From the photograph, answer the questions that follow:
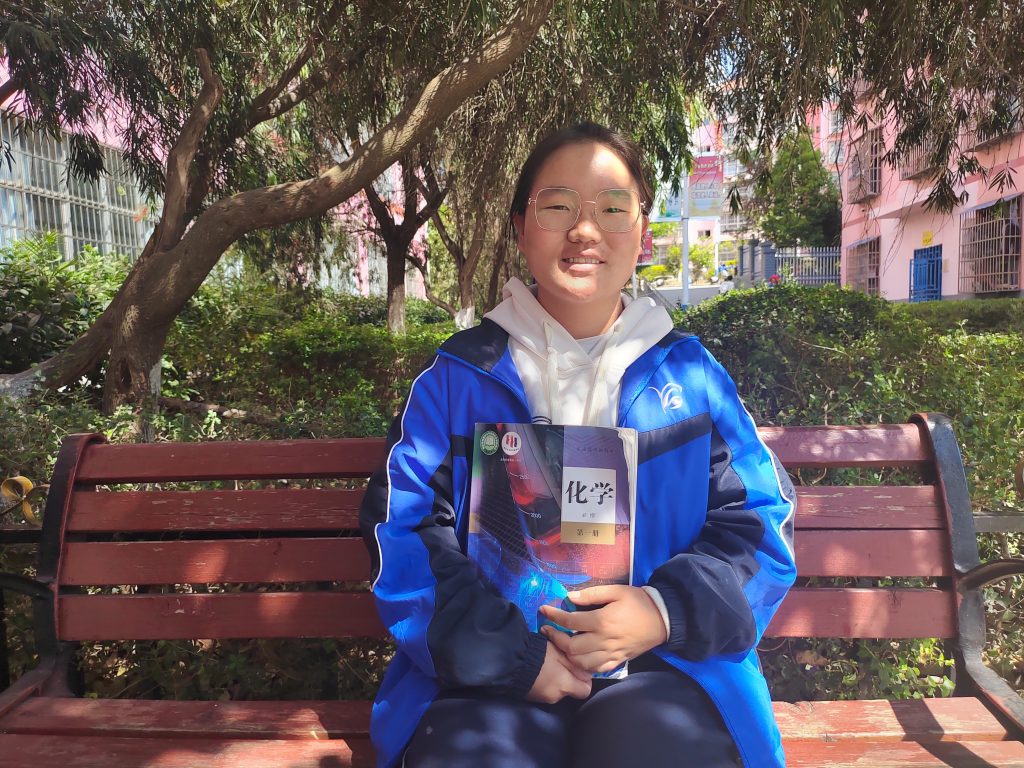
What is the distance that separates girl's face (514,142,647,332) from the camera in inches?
68.8

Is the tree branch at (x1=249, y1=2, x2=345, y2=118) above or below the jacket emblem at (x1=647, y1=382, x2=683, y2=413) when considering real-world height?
above

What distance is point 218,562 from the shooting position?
2258 mm

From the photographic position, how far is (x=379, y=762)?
5.30 feet

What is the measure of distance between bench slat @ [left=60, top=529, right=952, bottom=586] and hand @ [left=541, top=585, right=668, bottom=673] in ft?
2.59

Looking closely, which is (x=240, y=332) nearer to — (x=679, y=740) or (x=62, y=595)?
(x=62, y=595)

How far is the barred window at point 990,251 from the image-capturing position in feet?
56.3

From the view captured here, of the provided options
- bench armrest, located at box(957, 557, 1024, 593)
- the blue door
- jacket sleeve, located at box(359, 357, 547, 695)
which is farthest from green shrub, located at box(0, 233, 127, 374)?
the blue door

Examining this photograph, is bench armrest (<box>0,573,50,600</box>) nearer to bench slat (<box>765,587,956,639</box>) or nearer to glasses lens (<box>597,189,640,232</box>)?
glasses lens (<box>597,189,640,232</box>)

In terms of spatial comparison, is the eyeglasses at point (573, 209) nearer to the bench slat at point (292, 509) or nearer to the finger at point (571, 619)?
the finger at point (571, 619)

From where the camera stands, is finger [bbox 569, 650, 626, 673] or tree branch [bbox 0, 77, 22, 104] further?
tree branch [bbox 0, 77, 22, 104]

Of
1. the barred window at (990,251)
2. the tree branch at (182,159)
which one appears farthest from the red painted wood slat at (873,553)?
the barred window at (990,251)

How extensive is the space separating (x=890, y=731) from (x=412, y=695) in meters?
1.21

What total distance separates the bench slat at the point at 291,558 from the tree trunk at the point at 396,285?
29.9 ft

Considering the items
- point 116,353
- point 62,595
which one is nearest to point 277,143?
point 116,353
